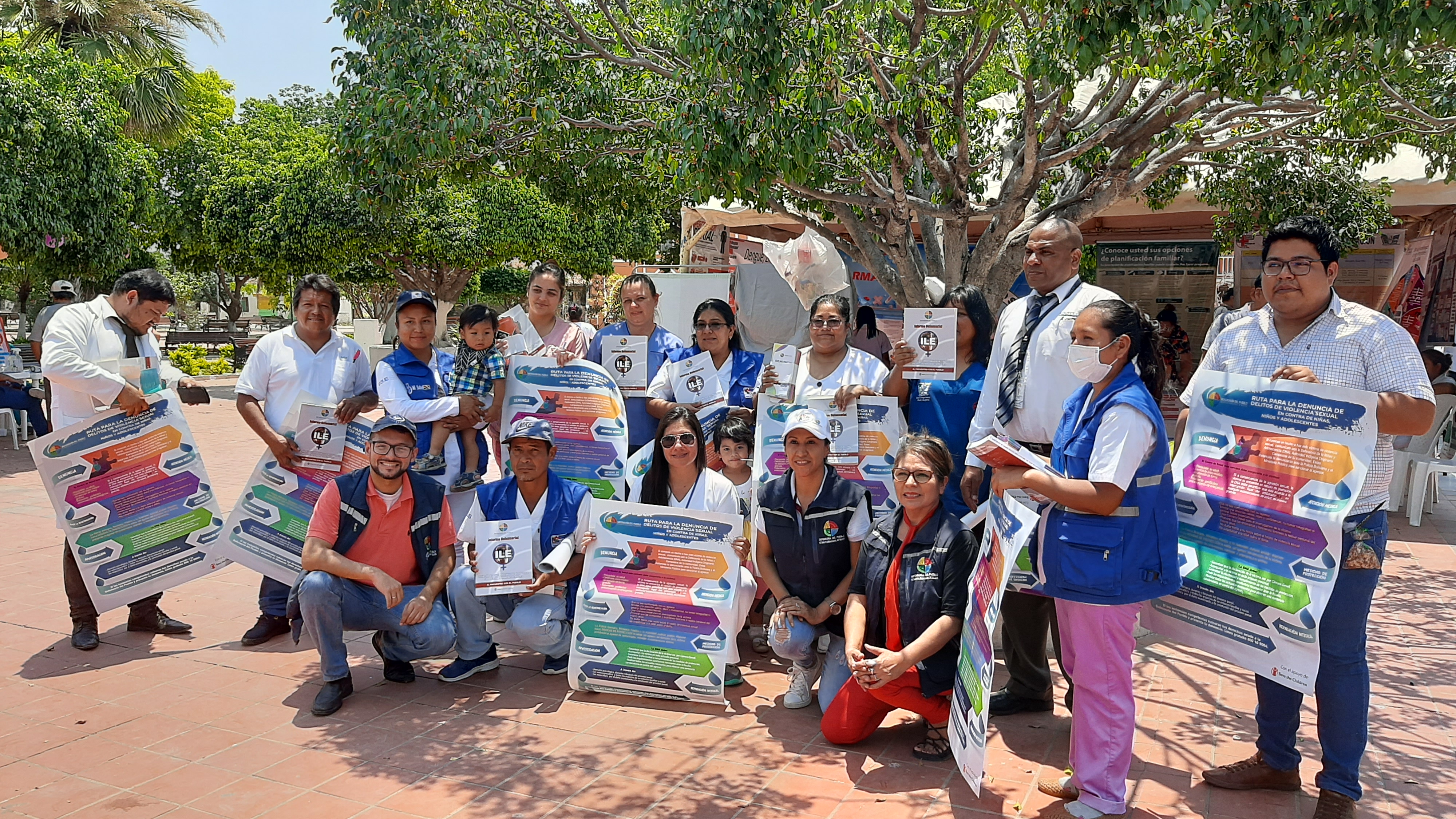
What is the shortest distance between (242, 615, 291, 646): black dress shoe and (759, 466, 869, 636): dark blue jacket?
2.72 m

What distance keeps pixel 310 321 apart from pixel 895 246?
182 inches

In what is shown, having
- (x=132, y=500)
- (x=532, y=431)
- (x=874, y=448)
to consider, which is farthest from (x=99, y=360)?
(x=874, y=448)

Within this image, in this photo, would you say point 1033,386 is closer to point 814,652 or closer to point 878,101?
point 814,652

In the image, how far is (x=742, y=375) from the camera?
5.69m

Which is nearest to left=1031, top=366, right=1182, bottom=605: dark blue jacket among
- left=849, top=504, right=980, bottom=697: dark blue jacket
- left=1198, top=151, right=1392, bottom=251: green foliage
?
left=849, top=504, right=980, bottom=697: dark blue jacket

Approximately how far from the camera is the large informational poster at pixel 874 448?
16.3ft

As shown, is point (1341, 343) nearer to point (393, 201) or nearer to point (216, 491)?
point (393, 201)

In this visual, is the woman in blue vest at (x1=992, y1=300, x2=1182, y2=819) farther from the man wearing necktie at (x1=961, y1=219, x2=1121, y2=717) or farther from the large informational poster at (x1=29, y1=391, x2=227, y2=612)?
the large informational poster at (x1=29, y1=391, x2=227, y2=612)

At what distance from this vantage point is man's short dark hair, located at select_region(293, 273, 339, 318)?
5.12 metres

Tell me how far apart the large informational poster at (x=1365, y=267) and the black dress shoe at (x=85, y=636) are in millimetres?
11487

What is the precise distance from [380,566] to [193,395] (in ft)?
5.83

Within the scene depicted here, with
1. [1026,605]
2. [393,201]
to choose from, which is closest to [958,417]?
[1026,605]

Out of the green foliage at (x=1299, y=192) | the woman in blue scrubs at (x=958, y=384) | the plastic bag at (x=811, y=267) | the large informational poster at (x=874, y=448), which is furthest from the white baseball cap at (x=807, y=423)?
the green foliage at (x=1299, y=192)

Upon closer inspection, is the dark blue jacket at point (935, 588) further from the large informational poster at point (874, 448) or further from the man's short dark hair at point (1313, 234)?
the man's short dark hair at point (1313, 234)
